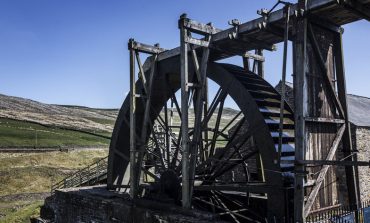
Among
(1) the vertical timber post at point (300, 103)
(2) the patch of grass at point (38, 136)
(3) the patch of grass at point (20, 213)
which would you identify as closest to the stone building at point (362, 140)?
(1) the vertical timber post at point (300, 103)

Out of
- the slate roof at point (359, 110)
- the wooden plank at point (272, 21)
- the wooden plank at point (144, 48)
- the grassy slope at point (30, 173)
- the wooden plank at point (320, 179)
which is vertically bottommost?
the grassy slope at point (30, 173)

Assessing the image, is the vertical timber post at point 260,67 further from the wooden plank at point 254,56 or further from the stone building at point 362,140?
the stone building at point 362,140

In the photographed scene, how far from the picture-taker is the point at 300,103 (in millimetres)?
6688

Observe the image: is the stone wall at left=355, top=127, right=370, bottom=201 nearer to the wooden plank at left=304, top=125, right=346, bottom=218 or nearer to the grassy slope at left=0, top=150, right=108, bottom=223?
the wooden plank at left=304, top=125, right=346, bottom=218

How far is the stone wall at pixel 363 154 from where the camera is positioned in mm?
15781

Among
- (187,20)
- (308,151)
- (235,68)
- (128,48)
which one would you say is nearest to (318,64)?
(308,151)

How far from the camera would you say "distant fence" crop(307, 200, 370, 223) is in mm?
6721

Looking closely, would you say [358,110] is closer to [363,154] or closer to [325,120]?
[363,154]

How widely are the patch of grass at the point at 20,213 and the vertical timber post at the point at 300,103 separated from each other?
13.6 m

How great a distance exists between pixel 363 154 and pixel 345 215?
10309 millimetres

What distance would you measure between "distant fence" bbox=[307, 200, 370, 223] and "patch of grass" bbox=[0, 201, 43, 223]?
1349 cm

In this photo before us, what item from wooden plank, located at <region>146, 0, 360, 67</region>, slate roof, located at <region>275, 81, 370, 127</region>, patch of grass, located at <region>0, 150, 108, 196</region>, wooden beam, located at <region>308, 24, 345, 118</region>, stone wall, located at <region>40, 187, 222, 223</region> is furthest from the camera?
patch of grass, located at <region>0, 150, 108, 196</region>

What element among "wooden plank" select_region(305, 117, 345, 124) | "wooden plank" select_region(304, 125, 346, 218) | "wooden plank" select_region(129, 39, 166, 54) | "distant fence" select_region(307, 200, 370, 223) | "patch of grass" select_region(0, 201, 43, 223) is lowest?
"patch of grass" select_region(0, 201, 43, 223)

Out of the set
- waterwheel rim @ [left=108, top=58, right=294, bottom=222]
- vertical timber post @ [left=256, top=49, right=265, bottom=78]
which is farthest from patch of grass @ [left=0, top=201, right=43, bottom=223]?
vertical timber post @ [left=256, top=49, right=265, bottom=78]
